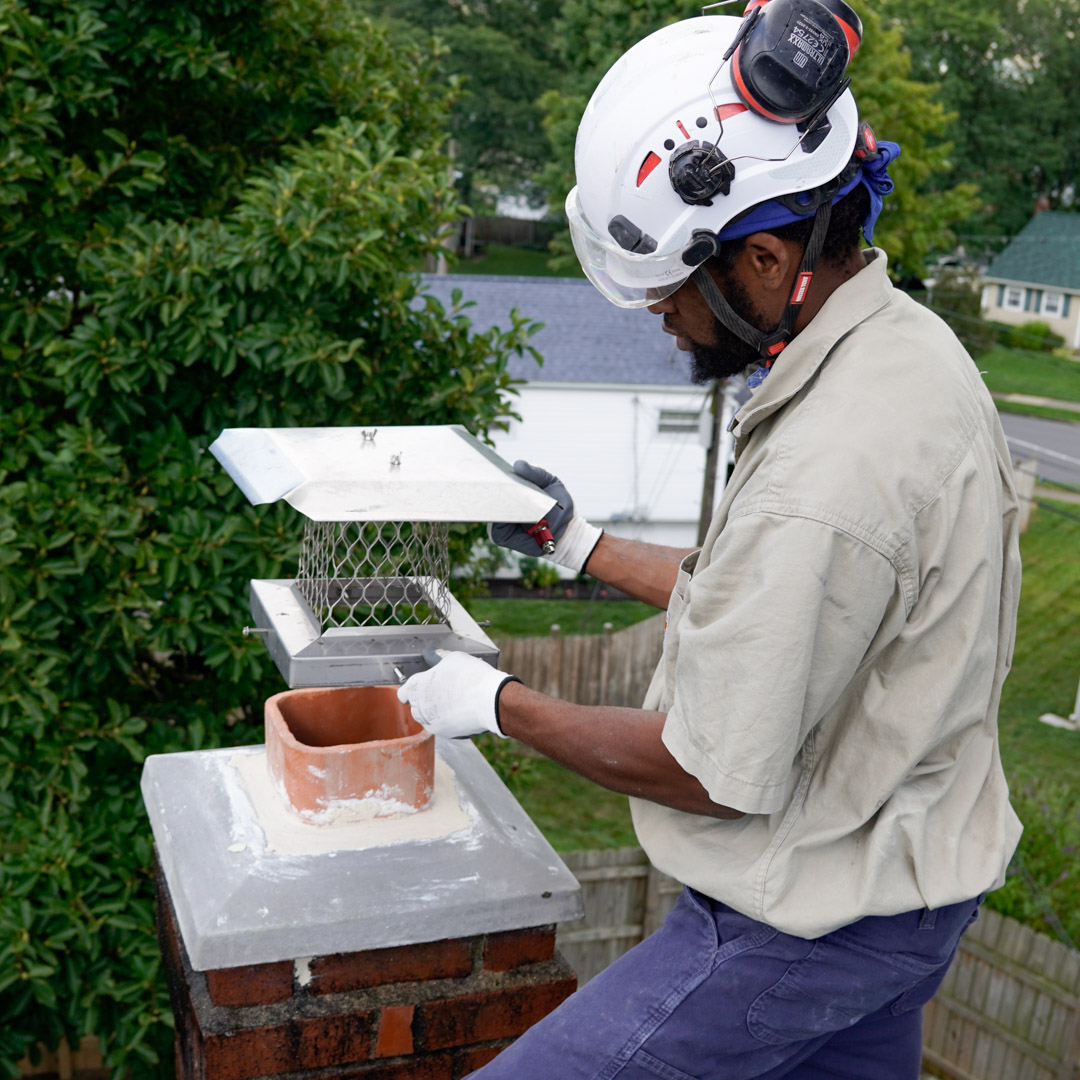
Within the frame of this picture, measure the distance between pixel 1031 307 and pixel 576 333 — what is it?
59.8 ft

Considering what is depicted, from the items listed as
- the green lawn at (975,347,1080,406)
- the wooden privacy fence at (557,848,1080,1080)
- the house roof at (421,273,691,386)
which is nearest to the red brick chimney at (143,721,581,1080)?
the wooden privacy fence at (557,848,1080,1080)

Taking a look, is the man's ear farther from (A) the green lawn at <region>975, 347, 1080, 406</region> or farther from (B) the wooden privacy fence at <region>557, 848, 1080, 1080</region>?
(A) the green lawn at <region>975, 347, 1080, 406</region>

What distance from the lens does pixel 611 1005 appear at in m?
2.17

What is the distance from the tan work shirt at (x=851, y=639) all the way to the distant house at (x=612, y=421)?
59.2ft

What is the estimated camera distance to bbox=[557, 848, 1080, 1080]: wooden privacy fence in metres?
6.40

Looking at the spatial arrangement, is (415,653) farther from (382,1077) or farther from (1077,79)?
(1077,79)

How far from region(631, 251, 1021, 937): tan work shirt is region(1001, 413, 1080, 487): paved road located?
20.4 metres

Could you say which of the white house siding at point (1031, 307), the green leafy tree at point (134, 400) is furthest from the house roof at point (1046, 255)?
the green leafy tree at point (134, 400)

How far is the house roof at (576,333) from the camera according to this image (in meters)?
20.5

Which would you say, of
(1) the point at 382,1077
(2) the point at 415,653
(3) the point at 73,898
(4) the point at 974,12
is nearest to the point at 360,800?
(2) the point at 415,653

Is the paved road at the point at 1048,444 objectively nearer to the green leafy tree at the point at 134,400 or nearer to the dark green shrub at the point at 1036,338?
the dark green shrub at the point at 1036,338

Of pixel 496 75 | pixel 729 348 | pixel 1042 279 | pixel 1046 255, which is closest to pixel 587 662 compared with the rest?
pixel 729 348

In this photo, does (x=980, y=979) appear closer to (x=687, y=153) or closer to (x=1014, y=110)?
(x=687, y=153)

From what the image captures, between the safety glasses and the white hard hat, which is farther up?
the white hard hat
